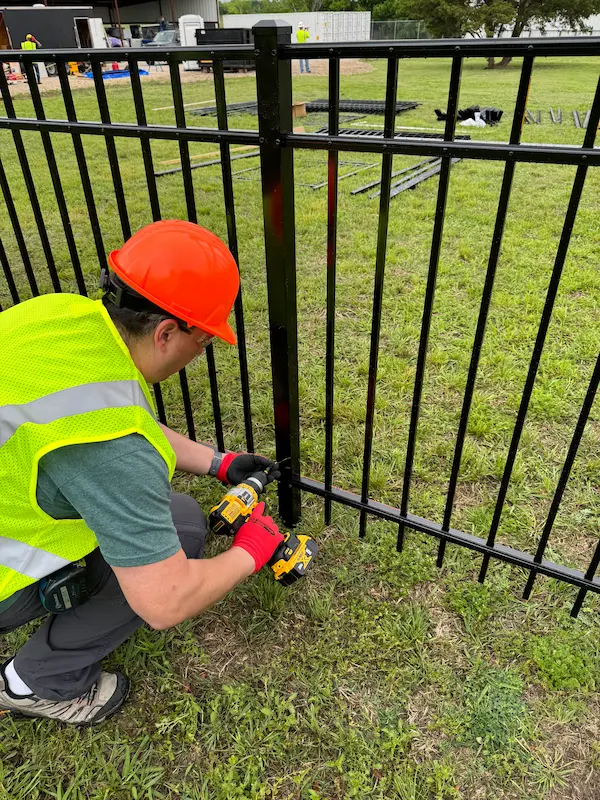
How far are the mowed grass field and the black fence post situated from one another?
549 mm

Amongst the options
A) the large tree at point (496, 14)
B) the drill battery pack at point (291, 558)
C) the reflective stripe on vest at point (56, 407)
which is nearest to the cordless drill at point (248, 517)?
the drill battery pack at point (291, 558)

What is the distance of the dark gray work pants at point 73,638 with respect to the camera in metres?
1.79

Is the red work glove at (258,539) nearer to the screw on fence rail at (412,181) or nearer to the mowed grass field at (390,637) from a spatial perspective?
the mowed grass field at (390,637)

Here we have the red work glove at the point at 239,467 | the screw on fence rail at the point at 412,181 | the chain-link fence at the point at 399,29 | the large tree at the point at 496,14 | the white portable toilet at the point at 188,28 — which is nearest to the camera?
the red work glove at the point at 239,467

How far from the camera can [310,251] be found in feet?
17.9

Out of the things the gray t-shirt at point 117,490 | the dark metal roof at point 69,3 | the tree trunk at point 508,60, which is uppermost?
the dark metal roof at point 69,3

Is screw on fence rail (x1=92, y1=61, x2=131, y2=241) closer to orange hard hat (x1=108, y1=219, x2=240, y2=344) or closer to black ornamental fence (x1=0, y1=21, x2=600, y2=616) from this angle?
black ornamental fence (x1=0, y1=21, x2=600, y2=616)

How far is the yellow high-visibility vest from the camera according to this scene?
129 cm

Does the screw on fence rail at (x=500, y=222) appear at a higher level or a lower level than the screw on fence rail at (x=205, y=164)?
higher

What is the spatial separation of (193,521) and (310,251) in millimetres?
3830

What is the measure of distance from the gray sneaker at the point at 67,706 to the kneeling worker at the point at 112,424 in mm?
330

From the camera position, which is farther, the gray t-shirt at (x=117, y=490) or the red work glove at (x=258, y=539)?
the red work glove at (x=258, y=539)

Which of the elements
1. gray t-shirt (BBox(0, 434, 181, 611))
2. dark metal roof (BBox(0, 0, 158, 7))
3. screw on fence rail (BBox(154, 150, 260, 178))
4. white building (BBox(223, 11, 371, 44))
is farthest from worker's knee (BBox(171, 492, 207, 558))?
white building (BBox(223, 11, 371, 44))

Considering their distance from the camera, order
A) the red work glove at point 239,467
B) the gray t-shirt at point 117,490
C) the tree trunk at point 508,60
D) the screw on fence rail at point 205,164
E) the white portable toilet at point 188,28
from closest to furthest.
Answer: the gray t-shirt at point 117,490 < the red work glove at point 239,467 < the screw on fence rail at point 205,164 < the white portable toilet at point 188,28 < the tree trunk at point 508,60
